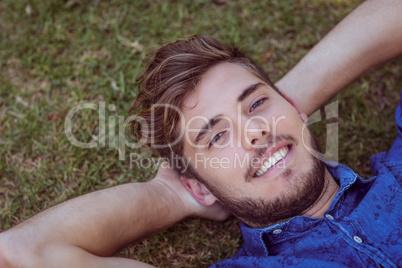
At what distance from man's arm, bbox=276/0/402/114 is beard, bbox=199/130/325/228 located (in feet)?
2.40

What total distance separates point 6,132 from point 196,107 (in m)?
2.04

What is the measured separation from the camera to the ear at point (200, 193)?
10.1ft

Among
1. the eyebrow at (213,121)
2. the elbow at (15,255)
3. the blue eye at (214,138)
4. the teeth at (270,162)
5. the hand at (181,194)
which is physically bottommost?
the hand at (181,194)

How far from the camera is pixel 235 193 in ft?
9.07

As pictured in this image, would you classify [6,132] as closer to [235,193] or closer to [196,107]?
[196,107]

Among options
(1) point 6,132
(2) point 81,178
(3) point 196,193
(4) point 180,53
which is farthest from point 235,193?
(1) point 6,132

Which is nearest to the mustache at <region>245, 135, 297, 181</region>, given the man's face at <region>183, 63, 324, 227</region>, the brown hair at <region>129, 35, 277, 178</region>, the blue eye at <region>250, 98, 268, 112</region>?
the man's face at <region>183, 63, 324, 227</region>

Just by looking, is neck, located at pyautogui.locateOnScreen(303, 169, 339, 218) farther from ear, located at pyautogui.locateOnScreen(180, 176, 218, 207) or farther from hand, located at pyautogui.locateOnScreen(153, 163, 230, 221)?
hand, located at pyautogui.locateOnScreen(153, 163, 230, 221)

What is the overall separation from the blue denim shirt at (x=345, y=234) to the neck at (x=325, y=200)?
7 cm

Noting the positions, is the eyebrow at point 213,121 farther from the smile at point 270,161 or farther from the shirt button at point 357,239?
the shirt button at point 357,239

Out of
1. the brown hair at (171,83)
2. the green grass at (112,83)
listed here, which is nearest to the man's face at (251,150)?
the brown hair at (171,83)

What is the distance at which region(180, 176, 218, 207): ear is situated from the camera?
3.08m

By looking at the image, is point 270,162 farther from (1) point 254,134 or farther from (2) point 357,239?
(2) point 357,239
